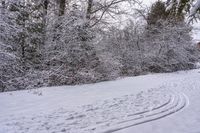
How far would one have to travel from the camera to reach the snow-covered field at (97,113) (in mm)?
5152

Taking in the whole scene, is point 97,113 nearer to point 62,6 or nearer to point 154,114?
point 154,114

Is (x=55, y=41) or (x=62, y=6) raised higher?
(x=62, y=6)

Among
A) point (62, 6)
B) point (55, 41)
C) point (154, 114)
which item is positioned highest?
point (62, 6)

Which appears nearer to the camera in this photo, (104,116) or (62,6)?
(104,116)

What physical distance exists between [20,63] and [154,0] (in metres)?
18.9

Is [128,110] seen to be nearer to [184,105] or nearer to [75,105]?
[75,105]

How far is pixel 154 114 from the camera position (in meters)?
6.37

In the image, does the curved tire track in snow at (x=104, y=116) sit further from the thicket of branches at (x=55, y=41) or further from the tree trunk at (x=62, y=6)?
the tree trunk at (x=62, y=6)

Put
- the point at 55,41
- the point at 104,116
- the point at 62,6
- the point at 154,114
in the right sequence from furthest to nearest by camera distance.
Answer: the point at 62,6 < the point at 55,41 < the point at 154,114 < the point at 104,116

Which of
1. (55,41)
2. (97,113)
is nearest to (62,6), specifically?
(55,41)

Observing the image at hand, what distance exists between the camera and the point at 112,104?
23.9ft

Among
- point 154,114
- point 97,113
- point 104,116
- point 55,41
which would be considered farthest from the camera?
point 55,41

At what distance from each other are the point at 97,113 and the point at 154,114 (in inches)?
57.5

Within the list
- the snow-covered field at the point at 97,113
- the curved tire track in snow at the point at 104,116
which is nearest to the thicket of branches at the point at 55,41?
the snow-covered field at the point at 97,113
